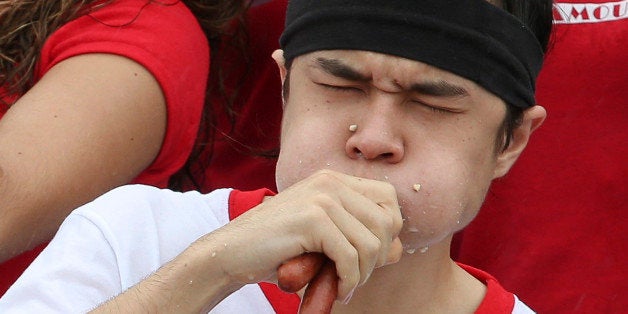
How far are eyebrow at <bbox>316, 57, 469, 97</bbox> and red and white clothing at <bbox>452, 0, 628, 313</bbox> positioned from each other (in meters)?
0.96

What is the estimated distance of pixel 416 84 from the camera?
2600mm

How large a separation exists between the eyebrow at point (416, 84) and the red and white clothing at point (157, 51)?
2.29 ft

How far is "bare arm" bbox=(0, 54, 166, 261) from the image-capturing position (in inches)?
117

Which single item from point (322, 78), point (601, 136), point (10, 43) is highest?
point (322, 78)

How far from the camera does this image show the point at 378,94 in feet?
8.49

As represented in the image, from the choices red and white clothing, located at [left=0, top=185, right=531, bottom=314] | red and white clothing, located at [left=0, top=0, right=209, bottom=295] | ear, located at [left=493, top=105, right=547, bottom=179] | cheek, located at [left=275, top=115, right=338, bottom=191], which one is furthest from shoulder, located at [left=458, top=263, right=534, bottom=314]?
red and white clothing, located at [left=0, top=0, right=209, bottom=295]

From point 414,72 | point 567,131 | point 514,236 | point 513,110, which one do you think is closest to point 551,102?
point 567,131

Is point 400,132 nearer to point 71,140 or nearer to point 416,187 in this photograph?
point 416,187

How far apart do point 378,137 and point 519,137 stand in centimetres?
49

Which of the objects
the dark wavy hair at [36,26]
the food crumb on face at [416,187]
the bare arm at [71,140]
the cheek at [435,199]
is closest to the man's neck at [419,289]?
the cheek at [435,199]

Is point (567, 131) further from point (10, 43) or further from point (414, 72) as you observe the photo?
point (10, 43)

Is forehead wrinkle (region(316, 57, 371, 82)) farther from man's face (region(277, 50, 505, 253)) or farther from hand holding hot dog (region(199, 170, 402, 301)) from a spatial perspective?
hand holding hot dog (region(199, 170, 402, 301))

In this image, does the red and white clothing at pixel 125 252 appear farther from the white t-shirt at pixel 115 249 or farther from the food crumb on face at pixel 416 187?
the food crumb on face at pixel 416 187

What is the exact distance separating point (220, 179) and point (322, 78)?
124 centimetres
